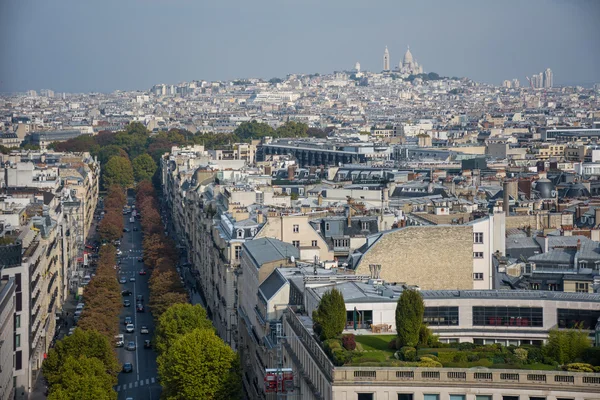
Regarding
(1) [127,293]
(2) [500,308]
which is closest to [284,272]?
(2) [500,308]

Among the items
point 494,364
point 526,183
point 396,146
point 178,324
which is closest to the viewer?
point 494,364

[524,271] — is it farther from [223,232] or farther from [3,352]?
[223,232]

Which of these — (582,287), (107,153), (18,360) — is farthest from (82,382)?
(107,153)

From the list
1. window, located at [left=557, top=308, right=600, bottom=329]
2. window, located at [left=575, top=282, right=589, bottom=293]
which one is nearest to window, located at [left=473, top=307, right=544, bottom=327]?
window, located at [left=557, top=308, right=600, bottom=329]

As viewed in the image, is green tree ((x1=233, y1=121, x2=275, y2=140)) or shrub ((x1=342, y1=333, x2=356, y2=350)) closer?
shrub ((x1=342, y1=333, x2=356, y2=350))

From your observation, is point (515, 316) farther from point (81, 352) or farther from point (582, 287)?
point (81, 352)

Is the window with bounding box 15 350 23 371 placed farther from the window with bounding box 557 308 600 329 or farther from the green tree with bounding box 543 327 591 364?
the green tree with bounding box 543 327 591 364

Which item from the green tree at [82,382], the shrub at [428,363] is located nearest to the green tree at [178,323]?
the green tree at [82,382]
